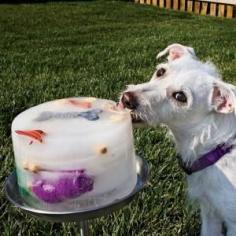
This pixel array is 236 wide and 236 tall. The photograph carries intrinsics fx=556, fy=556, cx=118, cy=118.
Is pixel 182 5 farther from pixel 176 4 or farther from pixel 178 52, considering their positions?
pixel 178 52

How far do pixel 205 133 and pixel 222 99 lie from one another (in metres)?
0.23

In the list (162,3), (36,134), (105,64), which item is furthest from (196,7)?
(36,134)

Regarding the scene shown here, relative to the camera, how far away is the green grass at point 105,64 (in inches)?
136

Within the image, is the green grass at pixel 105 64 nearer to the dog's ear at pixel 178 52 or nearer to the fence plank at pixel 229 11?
the fence plank at pixel 229 11

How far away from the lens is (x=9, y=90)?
6.07 meters

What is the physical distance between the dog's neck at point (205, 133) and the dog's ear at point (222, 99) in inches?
3.4

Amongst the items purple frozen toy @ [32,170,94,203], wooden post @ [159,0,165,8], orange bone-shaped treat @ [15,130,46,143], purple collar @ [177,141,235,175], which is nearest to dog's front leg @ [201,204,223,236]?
purple collar @ [177,141,235,175]

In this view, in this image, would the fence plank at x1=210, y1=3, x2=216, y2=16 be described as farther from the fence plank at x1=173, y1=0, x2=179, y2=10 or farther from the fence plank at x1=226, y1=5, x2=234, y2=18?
the fence plank at x1=173, y1=0, x2=179, y2=10

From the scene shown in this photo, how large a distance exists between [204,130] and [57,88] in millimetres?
3366

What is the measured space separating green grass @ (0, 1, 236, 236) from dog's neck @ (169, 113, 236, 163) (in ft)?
2.01

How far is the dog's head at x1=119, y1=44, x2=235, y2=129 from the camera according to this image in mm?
2773

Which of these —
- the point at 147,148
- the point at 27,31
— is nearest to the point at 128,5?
the point at 27,31

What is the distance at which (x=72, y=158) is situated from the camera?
2.13 metres

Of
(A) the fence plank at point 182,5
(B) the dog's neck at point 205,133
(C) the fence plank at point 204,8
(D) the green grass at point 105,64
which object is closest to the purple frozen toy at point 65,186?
(B) the dog's neck at point 205,133
